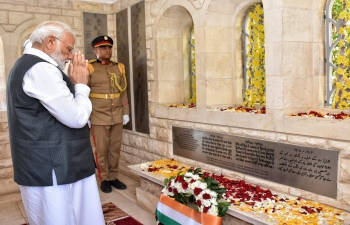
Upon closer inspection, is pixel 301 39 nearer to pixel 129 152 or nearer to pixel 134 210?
pixel 134 210

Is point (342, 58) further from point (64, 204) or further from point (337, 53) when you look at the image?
point (64, 204)

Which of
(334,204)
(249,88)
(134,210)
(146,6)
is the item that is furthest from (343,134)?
(146,6)

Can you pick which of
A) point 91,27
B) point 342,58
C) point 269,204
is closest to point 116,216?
point 269,204

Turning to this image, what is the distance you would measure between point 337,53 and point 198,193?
1.74 m

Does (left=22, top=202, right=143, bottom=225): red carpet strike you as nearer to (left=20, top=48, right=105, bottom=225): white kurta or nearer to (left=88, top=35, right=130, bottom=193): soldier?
(left=88, top=35, right=130, bottom=193): soldier

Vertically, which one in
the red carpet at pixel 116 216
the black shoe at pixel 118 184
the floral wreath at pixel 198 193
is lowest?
the red carpet at pixel 116 216

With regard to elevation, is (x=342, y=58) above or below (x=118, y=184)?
above

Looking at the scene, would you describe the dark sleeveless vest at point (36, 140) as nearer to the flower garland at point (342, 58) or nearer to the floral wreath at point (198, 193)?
the floral wreath at point (198, 193)

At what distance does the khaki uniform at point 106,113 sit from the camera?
4324 mm

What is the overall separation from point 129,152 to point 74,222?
341cm

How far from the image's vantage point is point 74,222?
6.73ft

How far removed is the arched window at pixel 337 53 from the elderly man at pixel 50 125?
7.06 feet

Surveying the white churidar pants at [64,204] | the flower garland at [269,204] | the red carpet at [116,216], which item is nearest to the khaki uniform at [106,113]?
the red carpet at [116,216]

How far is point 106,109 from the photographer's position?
14.2 ft
